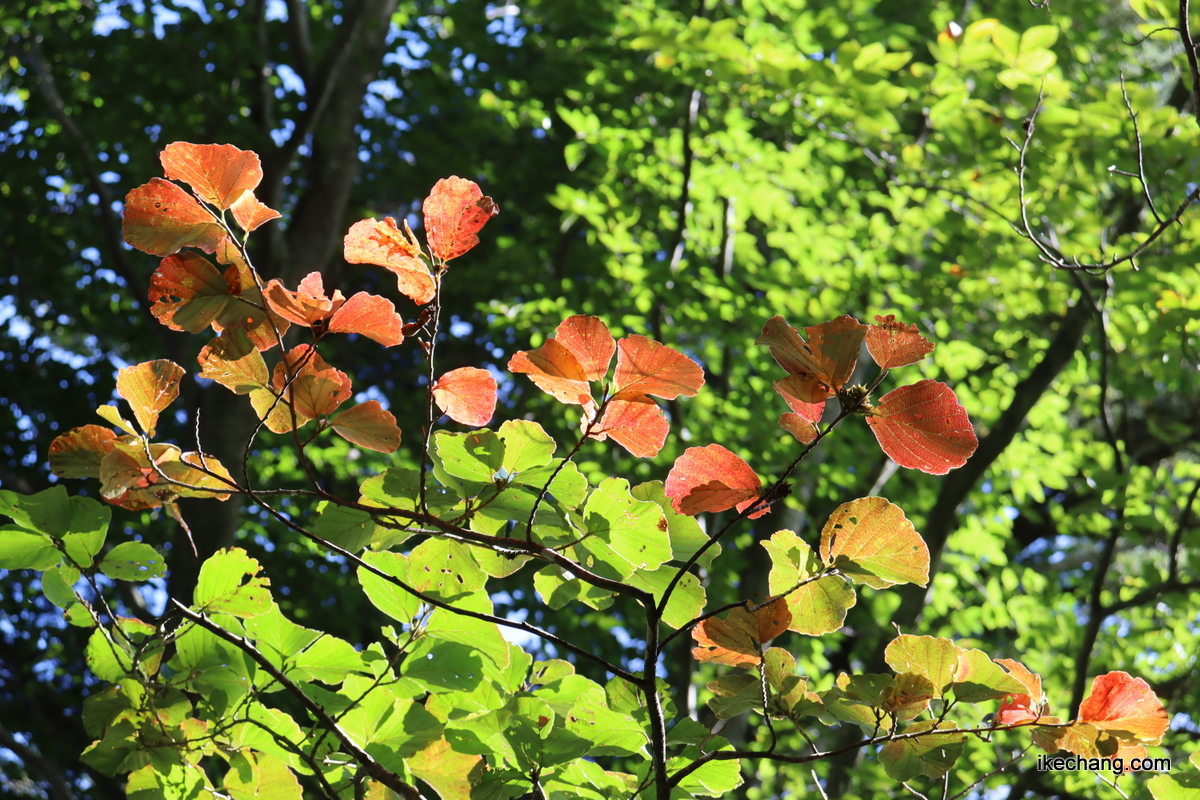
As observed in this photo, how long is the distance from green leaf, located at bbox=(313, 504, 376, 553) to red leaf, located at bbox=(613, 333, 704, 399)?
0.29 meters

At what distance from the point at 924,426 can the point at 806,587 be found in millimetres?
197

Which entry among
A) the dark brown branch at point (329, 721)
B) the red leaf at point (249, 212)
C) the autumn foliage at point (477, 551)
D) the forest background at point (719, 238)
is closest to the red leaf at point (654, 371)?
the autumn foliage at point (477, 551)

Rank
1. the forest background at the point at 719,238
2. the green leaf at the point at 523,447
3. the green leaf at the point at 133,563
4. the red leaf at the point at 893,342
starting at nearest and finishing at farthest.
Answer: the red leaf at the point at 893,342 → the green leaf at the point at 523,447 → the green leaf at the point at 133,563 → the forest background at the point at 719,238

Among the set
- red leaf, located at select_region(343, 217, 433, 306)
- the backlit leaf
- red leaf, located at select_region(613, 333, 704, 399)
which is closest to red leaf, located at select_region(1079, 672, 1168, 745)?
the backlit leaf

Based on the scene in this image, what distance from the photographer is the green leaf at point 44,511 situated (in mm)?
882

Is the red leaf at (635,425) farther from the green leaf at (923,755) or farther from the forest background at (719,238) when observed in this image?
the forest background at (719,238)

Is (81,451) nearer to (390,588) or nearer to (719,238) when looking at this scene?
(390,588)

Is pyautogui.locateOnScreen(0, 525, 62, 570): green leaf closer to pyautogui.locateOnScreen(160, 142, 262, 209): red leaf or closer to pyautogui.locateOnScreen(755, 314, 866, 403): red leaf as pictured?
pyautogui.locateOnScreen(160, 142, 262, 209): red leaf

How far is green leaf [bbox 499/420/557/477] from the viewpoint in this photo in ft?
2.71

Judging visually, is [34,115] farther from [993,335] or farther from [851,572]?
[851,572]

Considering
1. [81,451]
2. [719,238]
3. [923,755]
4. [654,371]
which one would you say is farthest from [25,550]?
[719,238]

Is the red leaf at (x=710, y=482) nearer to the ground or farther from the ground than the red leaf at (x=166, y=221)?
nearer to the ground

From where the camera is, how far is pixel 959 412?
0.74 metres

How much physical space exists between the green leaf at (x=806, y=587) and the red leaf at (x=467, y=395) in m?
0.29
